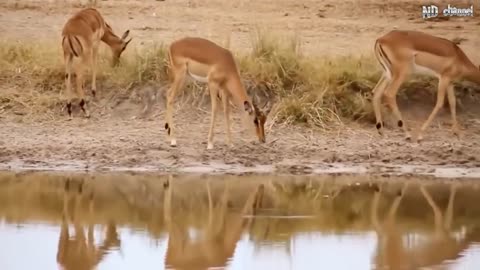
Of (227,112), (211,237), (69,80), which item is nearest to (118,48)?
(69,80)

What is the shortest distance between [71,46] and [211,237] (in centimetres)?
599

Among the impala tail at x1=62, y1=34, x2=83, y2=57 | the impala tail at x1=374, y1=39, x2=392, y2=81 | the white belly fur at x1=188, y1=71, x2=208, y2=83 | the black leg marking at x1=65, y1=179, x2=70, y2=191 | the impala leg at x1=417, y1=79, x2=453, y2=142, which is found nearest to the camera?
the black leg marking at x1=65, y1=179, x2=70, y2=191

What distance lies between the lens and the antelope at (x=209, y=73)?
14047mm

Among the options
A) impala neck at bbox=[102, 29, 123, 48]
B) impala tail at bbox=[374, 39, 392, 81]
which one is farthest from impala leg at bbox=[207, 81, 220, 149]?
impala neck at bbox=[102, 29, 123, 48]

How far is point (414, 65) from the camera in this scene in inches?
588

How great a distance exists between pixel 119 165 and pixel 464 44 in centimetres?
747

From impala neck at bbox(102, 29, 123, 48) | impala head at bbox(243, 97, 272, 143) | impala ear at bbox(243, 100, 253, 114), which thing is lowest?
impala head at bbox(243, 97, 272, 143)

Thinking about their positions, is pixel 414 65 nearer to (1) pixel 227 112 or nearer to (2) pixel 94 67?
(1) pixel 227 112

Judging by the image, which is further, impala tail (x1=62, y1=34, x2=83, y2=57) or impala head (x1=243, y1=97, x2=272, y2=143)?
impala tail (x1=62, y1=34, x2=83, y2=57)

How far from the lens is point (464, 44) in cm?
1889

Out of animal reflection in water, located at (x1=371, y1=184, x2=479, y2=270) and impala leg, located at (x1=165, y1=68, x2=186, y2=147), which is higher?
impala leg, located at (x1=165, y1=68, x2=186, y2=147)

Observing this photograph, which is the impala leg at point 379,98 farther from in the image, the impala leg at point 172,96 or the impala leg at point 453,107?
the impala leg at point 172,96

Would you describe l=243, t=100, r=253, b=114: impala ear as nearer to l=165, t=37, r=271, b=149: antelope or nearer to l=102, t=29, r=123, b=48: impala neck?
l=165, t=37, r=271, b=149: antelope

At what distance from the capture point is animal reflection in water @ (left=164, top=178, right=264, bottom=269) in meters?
9.17
